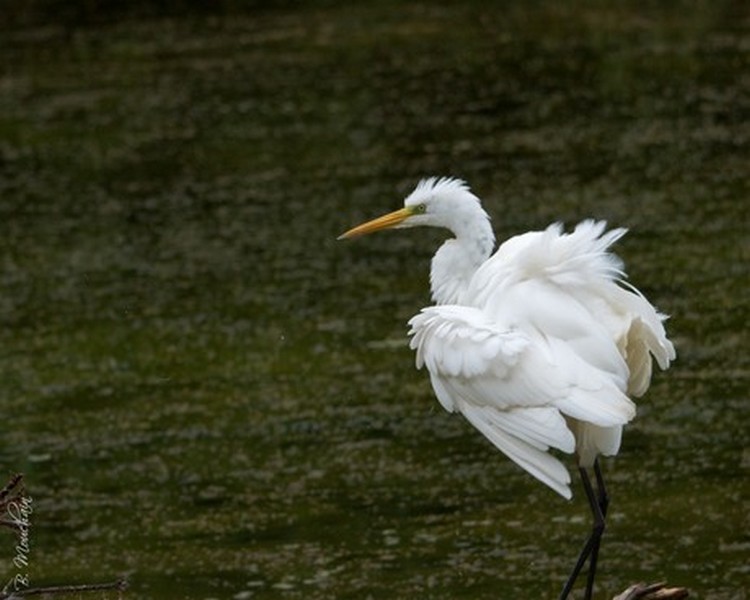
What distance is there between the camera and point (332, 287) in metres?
8.84

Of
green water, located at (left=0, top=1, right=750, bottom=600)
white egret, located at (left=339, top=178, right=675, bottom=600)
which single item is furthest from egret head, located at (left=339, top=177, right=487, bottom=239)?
green water, located at (left=0, top=1, right=750, bottom=600)

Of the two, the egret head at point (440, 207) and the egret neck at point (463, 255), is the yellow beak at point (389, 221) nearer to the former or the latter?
the egret head at point (440, 207)

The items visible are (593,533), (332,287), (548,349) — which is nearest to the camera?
(548,349)

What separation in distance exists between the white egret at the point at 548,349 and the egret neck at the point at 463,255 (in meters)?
0.17

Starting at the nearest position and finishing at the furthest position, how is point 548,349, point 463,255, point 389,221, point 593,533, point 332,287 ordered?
point 548,349, point 593,533, point 463,255, point 389,221, point 332,287

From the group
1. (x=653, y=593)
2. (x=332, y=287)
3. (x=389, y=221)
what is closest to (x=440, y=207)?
(x=389, y=221)

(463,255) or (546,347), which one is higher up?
(463,255)

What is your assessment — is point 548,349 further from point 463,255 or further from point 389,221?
point 389,221

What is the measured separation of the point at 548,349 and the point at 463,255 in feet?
2.01

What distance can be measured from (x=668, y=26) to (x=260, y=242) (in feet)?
17.7

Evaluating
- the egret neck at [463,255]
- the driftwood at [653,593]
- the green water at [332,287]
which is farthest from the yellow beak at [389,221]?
the driftwood at [653,593]

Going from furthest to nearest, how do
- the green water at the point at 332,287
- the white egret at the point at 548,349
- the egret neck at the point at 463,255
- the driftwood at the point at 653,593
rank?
the green water at the point at 332,287 → the egret neck at the point at 463,255 → the white egret at the point at 548,349 → the driftwood at the point at 653,593

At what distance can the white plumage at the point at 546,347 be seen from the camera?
180 inches

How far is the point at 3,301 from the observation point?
916 centimetres
